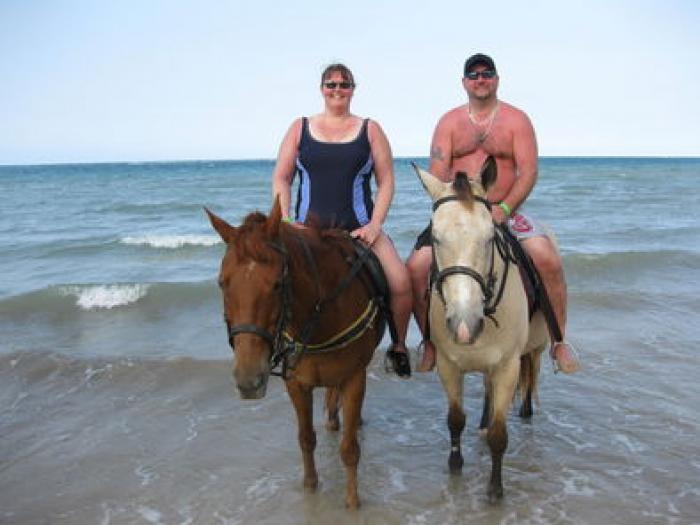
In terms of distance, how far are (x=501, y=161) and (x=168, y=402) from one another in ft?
13.8

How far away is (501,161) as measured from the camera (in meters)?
4.81

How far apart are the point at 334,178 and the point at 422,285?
1006mm

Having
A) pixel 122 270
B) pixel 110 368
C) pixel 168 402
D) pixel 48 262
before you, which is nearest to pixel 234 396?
pixel 168 402

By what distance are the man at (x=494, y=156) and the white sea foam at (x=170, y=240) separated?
13765 millimetres

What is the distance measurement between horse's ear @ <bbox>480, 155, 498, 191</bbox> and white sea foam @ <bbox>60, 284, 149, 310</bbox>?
8.59m

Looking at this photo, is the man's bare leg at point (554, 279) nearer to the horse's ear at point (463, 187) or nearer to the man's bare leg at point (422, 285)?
the man's bare leg at point (422, 285)

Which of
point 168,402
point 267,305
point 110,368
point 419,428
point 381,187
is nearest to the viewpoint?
point 267,305

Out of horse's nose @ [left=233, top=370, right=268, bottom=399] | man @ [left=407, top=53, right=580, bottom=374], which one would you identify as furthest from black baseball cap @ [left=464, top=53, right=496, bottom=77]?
horse's nose @ [left=233, top=370, right=268, bottom=399]

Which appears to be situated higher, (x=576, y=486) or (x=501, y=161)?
(x=501, y=161)

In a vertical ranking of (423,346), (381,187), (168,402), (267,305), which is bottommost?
(168,402)

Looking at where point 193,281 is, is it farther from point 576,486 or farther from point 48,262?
point 576,486

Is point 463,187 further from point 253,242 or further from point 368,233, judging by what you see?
point 253,242

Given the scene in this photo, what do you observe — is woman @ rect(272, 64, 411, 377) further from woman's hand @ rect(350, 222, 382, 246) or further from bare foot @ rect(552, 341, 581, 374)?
bare foot @ rect(552, 341, 581, 374)

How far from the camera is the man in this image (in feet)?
15.2
